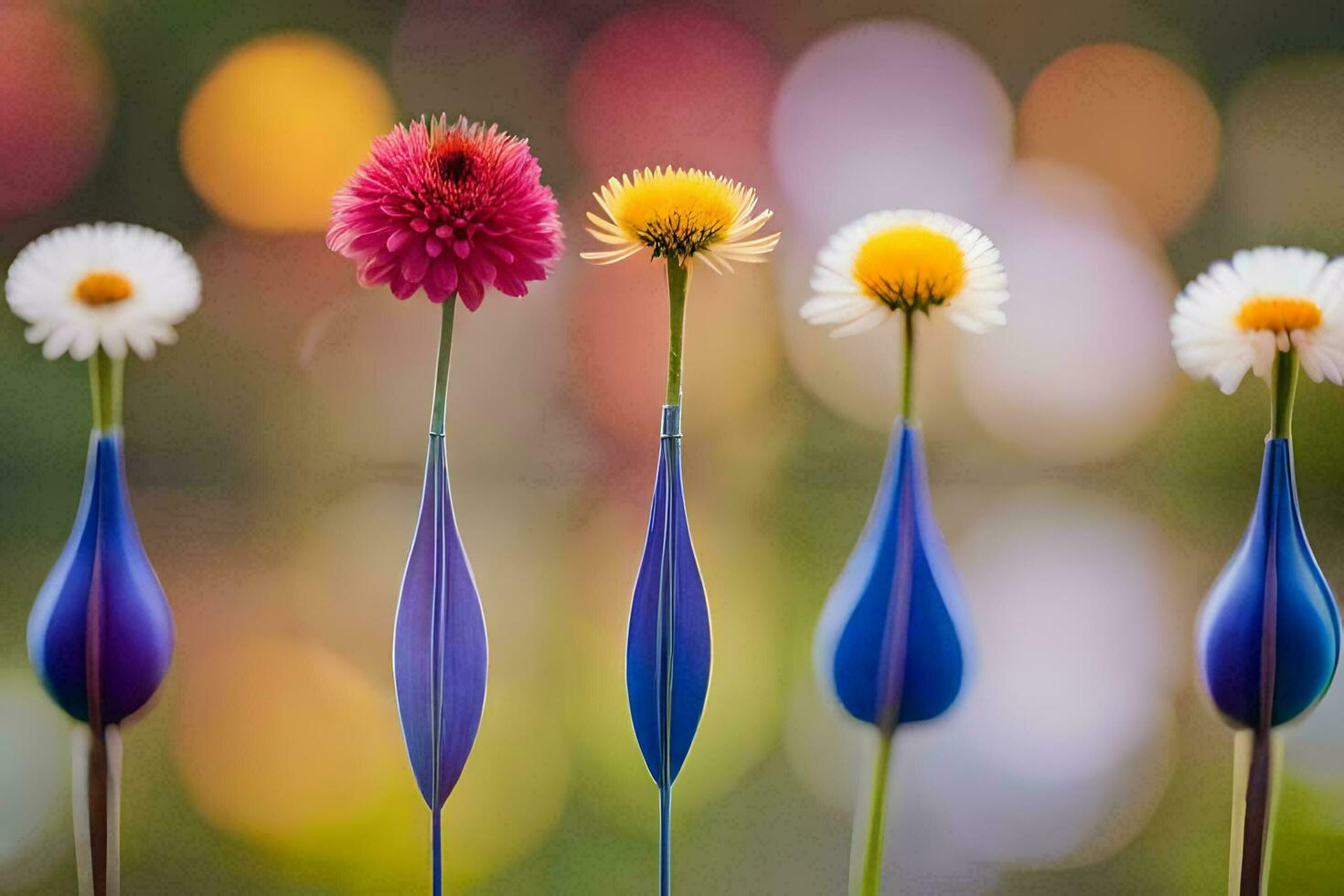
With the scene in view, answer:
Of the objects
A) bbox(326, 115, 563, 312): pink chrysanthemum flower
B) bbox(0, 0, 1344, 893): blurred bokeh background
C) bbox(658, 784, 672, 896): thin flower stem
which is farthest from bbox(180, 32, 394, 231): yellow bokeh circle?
bbox(658, 784, 672, 896): thin flower stem

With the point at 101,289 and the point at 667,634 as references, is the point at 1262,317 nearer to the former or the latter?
the point at 667,634

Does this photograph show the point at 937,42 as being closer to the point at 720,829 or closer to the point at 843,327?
the point at 843,327

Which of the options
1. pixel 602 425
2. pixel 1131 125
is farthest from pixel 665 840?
pixel 1131 125

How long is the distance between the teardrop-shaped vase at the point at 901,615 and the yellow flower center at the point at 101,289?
392 millimetres

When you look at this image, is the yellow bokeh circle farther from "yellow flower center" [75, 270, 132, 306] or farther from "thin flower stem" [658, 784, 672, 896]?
"thin flower stem" [658, 784, 672, 896]

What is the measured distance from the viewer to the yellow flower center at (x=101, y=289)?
1.58 feet

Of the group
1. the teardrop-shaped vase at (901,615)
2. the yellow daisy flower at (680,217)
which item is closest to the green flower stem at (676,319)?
the yellow daisy flower at (680,217)

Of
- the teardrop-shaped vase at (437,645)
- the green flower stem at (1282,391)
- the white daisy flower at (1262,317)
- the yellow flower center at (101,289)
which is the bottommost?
the teardrop-shaped vase at (437,645)

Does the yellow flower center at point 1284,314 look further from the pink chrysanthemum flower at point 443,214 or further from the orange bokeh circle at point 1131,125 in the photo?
the pink chrysanthemum flower at point 443,214

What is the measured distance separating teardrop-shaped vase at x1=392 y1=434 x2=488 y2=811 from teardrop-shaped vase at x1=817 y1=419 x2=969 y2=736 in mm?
177

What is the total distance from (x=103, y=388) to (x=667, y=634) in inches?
12.2

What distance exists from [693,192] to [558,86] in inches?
6.9

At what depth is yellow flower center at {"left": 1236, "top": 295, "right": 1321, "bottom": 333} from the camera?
0.45m

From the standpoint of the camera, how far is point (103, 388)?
1.59 ft
